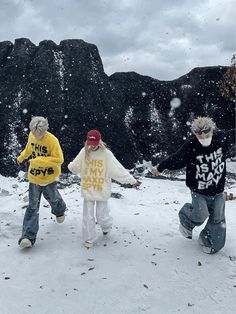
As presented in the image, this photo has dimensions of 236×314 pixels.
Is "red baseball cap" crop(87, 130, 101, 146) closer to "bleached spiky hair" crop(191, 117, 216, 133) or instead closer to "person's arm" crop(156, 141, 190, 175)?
"person's arm" crop(156, 141, 190, 175)

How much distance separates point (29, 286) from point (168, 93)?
12129 mm

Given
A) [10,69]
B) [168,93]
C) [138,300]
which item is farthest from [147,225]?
[168,93]

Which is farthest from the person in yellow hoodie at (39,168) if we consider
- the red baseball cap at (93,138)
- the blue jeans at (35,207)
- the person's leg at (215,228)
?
the person's leg at (215,228)

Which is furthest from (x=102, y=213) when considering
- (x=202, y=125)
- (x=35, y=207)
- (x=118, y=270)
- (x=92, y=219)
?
(x=202, y=125)

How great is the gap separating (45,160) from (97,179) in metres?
0.73

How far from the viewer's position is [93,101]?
13039 mm

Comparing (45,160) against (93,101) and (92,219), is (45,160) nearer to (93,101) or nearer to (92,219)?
(92,219)

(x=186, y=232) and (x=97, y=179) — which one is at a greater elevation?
(x=97, y=179)

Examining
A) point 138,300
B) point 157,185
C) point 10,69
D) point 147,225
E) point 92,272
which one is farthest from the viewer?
point 10,69

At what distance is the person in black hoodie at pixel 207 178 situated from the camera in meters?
4.93

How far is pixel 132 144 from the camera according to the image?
13.9 metres

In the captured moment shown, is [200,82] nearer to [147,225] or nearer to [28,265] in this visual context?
[147,225]

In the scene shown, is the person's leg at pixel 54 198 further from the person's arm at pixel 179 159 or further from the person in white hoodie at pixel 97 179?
the person's arm at pixel 179 159

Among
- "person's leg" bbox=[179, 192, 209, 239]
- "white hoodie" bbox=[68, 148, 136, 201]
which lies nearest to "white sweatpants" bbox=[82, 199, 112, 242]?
"white hoodie" bbox=[68, 148, 136, 201]
